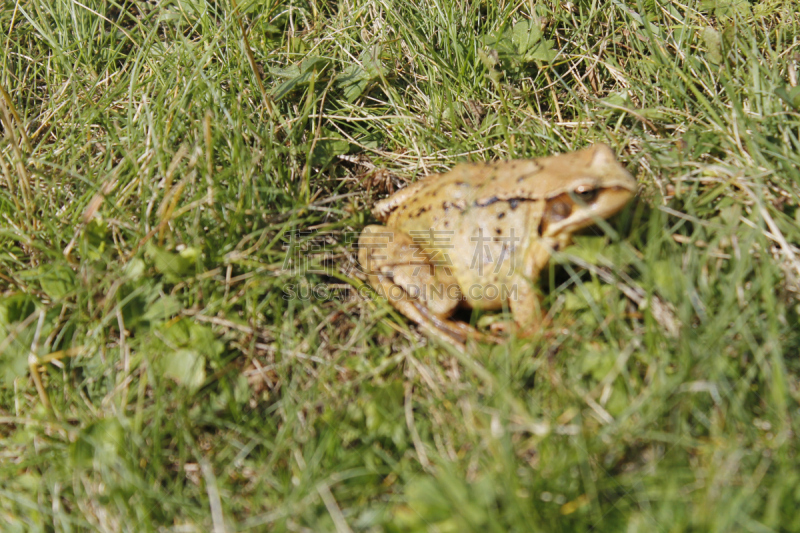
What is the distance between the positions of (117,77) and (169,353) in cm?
211

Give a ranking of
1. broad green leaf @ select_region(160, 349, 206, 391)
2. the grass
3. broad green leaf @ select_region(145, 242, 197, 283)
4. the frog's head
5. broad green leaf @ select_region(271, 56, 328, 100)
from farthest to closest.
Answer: broad green leaf @ select_region(271, 56, 328, 100), broad green leaf @ select_region(145, 242, 197, 283), the frog's head, broad green leaf @ select_region(160, 349, 206, 391), the grass

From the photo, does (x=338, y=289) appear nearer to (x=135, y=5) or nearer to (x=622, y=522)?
(x=622, y=522)

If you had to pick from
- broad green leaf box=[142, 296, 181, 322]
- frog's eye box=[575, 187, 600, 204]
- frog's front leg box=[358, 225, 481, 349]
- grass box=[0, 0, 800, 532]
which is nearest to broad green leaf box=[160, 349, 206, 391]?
grass box=[0, 0, 800, 532]

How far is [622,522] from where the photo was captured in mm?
1913

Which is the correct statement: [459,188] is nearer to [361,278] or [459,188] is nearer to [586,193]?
[586,193]

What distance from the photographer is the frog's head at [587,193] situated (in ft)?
8.52

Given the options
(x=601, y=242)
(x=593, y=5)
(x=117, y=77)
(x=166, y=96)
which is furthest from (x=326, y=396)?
(x=593, y=5)

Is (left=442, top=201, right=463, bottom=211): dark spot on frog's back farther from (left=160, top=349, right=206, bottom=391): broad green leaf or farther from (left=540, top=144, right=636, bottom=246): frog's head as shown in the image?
(left=160, top=349, right=206, bottom=391): broad green leaf

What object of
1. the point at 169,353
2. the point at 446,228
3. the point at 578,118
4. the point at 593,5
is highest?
the point at 593,5

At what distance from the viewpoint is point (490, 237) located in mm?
2832

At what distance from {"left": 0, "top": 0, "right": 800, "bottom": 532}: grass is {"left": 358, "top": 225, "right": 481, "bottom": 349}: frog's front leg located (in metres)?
0.11

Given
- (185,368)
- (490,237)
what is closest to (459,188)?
(490,237)

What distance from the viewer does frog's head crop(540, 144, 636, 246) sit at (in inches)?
102

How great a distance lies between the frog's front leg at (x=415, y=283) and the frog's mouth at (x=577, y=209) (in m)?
0.56
